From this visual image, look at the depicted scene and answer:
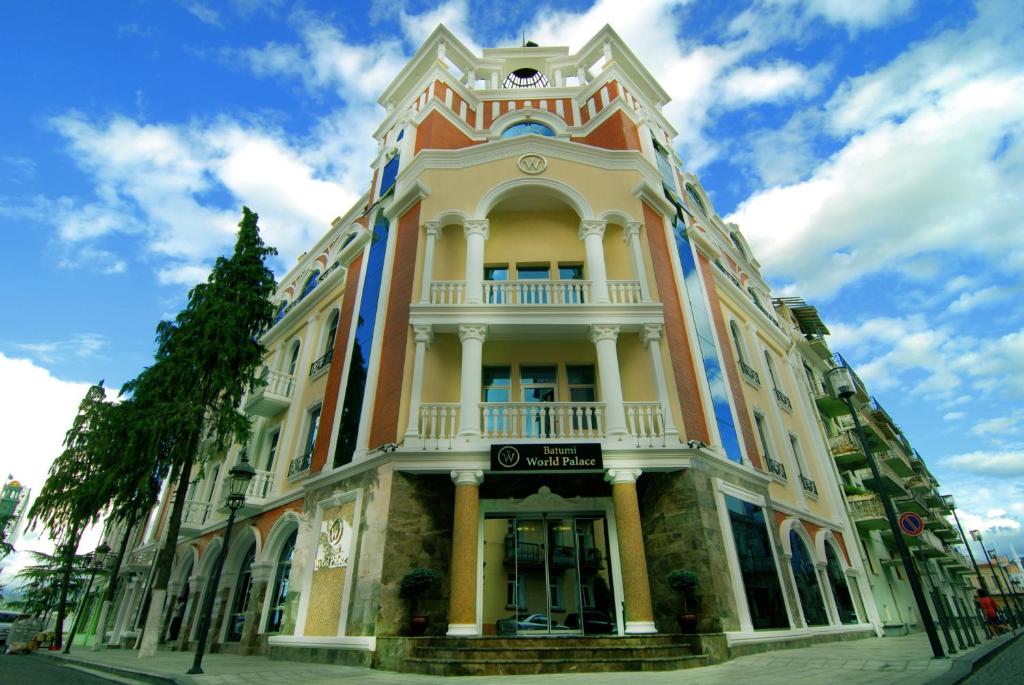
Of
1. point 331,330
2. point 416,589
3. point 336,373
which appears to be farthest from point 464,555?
point 331,330

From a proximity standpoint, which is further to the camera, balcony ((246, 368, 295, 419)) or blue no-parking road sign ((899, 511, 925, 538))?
balcony ((246, 368, 295, 419))

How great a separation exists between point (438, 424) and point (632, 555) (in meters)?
5.03

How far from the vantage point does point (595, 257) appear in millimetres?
13492

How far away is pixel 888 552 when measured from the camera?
23844mm

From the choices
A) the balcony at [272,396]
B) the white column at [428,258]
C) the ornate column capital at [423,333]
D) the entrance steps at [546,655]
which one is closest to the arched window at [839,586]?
the entrance steps at [546,655]

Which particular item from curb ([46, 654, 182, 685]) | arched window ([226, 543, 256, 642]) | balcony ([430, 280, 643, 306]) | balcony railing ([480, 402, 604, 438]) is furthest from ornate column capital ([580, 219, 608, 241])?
arched window ([226, 543, 256, 642])

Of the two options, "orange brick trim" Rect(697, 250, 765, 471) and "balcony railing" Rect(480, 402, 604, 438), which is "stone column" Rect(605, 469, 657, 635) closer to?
"balcony railing" Rect(480, 402, 604, 438)

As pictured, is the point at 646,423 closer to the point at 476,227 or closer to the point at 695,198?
the point at 476,227

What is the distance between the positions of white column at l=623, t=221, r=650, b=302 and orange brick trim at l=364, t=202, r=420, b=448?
231 inches

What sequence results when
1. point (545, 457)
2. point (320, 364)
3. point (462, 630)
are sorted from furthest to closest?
point (320, 364)
point (545, 457)
point (462, 630)

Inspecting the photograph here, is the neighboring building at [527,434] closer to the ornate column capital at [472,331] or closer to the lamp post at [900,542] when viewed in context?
the ornate column capital at [472,331]

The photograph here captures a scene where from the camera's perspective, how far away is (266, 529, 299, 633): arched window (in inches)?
546

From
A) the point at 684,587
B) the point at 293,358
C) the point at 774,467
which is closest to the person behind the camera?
the point at 684,587

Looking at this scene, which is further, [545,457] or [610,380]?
[610,380]
